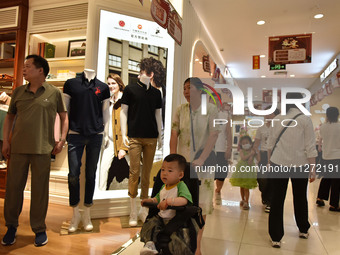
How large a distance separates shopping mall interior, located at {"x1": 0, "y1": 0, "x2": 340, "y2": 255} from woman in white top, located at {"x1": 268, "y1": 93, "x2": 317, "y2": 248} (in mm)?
152

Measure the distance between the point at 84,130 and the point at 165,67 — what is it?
4.59 ft

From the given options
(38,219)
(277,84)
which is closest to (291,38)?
(277,84)

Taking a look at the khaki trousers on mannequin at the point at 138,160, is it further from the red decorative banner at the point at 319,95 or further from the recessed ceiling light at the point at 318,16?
the recessed ceiling light at the point at 318,16

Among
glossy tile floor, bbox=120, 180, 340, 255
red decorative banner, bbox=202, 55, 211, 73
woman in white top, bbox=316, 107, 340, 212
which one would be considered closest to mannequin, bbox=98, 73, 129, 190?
glossy tile floor, bbox=120, 180, 340, 255

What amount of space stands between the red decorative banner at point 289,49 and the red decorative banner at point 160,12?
2771 mm

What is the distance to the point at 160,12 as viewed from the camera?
113 inches

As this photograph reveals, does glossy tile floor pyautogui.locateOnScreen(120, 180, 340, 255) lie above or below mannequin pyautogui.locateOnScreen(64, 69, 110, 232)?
below

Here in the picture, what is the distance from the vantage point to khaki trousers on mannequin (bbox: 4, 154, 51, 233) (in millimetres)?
2238

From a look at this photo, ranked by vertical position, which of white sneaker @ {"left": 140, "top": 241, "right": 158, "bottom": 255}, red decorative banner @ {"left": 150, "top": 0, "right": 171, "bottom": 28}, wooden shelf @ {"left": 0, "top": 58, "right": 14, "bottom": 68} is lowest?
white sneaker @ {"left": 140, "top": 241, "right": 158, "bottom": 255}

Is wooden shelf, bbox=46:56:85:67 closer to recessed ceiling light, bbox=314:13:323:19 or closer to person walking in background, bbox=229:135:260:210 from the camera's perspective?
person walking in background, bbox=229:135:260:210

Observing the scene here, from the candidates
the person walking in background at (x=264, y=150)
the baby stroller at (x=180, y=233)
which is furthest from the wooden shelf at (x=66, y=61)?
the baby stroller at (x=180, y=233)

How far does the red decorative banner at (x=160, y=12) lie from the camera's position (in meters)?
2.72

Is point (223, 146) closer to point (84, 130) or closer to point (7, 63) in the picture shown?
point (84, 130)

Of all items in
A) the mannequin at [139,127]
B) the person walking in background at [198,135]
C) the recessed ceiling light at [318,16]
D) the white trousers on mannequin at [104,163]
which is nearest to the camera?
the person walking in background at [198,135]
